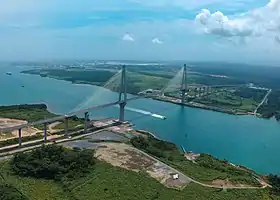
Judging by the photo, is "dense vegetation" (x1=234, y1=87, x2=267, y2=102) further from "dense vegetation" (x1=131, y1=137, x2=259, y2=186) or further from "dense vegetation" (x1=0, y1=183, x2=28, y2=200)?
"dense vegetation" (x1=0, y1=183, x2=28, y2=200)

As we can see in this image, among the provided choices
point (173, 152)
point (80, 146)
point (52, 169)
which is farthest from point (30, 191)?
point (173, 152)

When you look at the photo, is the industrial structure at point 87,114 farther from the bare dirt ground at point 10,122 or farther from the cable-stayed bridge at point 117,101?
the bare dirt ground at point 10,122

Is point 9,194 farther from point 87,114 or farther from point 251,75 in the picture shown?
point 251,75

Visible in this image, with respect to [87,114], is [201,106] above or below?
below

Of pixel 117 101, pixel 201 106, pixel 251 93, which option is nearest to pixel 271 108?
pixel 201 106

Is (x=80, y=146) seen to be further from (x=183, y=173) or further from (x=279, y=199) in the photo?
(x=279, y=199)

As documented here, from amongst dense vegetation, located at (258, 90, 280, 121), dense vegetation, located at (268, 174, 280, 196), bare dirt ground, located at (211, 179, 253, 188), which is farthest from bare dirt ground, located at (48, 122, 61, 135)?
dense vegetation, located at (258, 90, 280, 121)

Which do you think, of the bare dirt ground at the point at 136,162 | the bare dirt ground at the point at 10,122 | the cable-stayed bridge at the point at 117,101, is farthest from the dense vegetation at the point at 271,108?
the bare dirt ground at the point at 10,122
